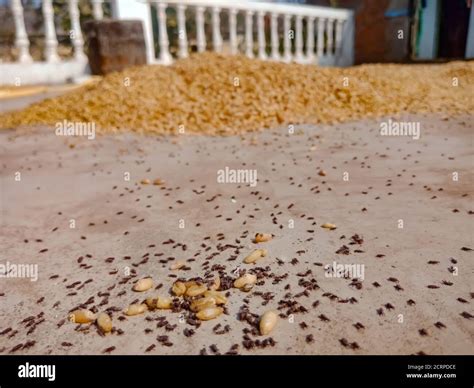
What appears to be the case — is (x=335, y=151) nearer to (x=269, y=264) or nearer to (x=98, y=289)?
(x=269, y=264)

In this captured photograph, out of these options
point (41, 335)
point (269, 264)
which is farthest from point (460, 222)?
point (41, 335)

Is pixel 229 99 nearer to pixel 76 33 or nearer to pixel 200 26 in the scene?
pixel 200 26

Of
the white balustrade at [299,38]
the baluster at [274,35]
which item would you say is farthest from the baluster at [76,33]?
the white balustrade at [299,38]

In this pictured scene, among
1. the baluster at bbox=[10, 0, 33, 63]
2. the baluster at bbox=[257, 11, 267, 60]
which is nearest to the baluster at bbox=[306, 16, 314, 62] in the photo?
the baluster at bbox=[257, 11, 267, 60]

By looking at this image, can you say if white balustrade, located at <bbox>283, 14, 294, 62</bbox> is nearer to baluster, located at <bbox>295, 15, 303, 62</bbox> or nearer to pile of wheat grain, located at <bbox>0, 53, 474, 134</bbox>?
baluster, located at <bbox>295, 15, 303, 62</bbox>

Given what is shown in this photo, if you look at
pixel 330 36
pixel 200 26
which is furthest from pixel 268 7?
pixel 330 36
